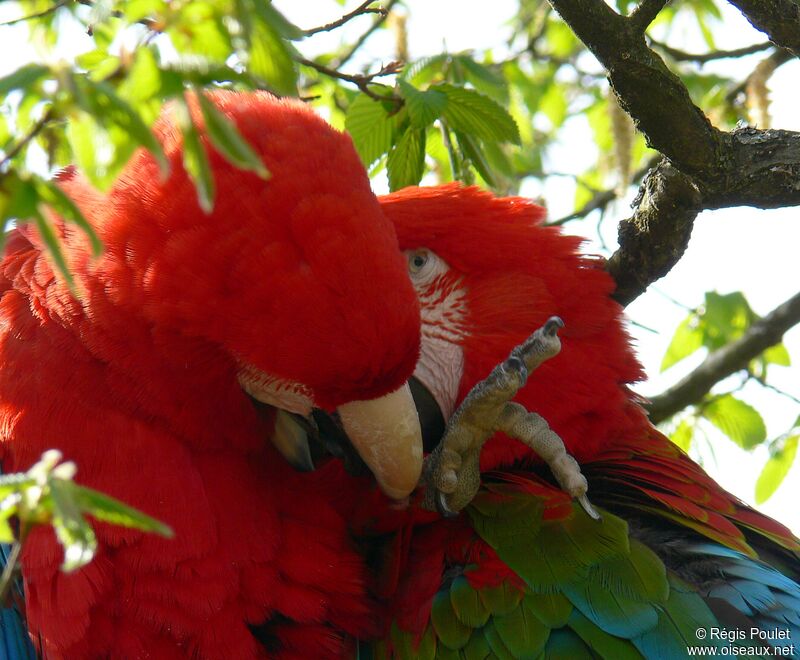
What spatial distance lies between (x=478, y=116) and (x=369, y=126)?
12.9 inches

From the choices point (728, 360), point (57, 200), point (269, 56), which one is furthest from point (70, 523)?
point (728, 360)

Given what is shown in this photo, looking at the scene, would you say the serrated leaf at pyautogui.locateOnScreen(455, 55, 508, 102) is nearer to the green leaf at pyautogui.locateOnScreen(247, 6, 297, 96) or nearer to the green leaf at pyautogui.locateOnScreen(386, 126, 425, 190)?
the green leaf at pyautogui.locateOnScreen(386, 126, 425, 190)

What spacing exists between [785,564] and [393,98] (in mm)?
1667

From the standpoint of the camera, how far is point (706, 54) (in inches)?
153

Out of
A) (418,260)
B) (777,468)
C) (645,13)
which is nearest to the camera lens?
(645,13)

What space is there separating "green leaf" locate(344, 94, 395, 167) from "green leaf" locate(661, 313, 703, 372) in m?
1.76

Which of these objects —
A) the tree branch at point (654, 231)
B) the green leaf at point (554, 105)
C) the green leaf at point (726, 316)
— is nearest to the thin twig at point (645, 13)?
the tree branch at point (654, 231)

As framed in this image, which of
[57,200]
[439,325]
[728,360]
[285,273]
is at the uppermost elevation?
[57,200]

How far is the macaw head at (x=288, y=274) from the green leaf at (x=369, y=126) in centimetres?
60

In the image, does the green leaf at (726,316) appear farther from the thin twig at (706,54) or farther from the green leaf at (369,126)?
the green leaf at (369,126)

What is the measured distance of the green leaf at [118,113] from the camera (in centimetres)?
109

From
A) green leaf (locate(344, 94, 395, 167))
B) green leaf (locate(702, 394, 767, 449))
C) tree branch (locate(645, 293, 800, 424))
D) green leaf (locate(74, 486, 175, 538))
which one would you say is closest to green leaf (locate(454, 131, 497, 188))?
green leaf (locate(344, 94, 395, 167))

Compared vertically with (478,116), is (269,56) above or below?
above

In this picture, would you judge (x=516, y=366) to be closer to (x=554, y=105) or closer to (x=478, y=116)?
(x=478, y=116)
